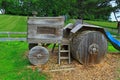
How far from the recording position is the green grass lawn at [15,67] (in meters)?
→ 9.72

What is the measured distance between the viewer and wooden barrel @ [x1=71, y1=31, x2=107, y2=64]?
1103 cm

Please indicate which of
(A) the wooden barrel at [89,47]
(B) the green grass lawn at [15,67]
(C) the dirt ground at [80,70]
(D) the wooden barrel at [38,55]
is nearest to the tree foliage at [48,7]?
(B) the green grass lawn at [15,67]

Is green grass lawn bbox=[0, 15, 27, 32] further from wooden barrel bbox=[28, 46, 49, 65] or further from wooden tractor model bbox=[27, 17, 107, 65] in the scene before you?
wooden barrel bbox=[28, 46, 49, 65]

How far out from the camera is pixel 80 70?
10500mm

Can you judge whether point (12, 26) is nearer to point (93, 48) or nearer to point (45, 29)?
point (45, 29)

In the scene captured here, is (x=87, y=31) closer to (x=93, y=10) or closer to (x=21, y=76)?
(x=21, y=76)

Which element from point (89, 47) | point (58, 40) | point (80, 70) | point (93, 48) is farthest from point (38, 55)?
point (93, 48)

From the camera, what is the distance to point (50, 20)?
433 inches

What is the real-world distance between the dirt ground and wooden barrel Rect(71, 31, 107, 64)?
322 millimetres

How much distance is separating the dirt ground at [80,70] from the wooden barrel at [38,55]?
10.1 inches

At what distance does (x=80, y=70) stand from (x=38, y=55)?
6.53ft

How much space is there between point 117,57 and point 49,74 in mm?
4504

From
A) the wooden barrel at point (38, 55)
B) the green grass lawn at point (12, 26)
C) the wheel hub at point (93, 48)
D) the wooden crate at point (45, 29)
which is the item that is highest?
the wooden crate at point (45, 29)

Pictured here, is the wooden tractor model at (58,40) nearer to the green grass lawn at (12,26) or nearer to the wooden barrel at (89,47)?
the wooden barrel at (89,47)
